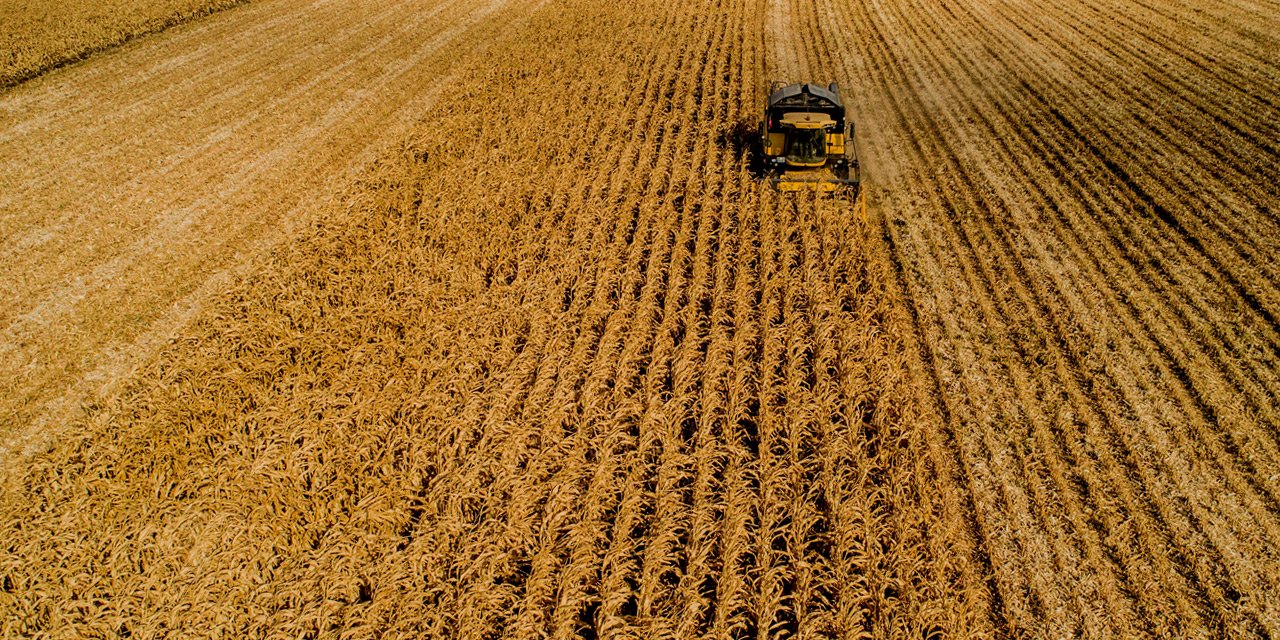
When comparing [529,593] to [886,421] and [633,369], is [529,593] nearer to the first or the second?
[633,369]

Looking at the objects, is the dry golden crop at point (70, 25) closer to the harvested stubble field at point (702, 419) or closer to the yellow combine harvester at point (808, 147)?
the harvested stubble field at point (702, 419)

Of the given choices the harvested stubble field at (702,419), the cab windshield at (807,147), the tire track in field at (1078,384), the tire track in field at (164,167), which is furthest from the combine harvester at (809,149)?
the tire track in field at (164,167)

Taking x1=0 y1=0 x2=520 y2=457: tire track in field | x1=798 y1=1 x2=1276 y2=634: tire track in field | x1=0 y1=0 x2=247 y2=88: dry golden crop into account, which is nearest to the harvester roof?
x1=798 y1=1 x2=1276 y2=634: tire track in field

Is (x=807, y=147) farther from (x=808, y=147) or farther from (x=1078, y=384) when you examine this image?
(x=1078, y=384)

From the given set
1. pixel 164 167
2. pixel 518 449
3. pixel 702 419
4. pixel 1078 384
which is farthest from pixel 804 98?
pixel 164 167

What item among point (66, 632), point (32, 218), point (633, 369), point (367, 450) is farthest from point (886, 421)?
point (32, 218)

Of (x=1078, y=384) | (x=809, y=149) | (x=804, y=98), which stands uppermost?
(x=804, y=98)

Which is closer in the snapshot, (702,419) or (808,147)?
(702,419)
